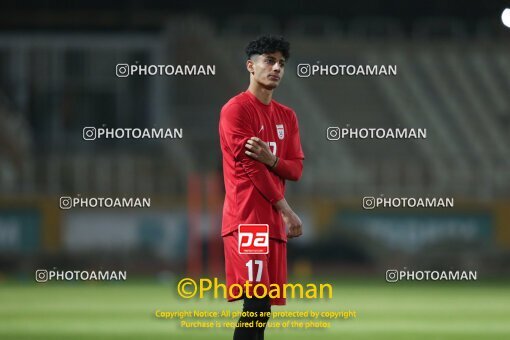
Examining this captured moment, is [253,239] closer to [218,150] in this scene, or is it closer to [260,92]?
[260,92]

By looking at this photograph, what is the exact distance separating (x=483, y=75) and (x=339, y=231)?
4.13m

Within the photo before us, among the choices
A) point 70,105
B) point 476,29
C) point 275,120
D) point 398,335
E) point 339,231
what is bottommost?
point 398,335

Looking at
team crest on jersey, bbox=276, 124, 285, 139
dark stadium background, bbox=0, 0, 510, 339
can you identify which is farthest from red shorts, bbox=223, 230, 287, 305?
dark stadium background, bbox=0, 0, 510, 339

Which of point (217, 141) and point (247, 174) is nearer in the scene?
point (247, 174)

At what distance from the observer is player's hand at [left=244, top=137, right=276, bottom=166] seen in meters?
5.41

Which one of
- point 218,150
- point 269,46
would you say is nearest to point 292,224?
point 269,46

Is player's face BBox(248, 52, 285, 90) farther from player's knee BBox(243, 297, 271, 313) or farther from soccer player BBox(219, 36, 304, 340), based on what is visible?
player's knee BBox(243, 297, 271, 313)

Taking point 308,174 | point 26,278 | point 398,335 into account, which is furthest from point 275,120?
point 308,174

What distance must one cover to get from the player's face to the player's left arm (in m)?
0.23

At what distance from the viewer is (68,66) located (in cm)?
2119

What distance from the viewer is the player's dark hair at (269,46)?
5.52 m

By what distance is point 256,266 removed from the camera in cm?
543

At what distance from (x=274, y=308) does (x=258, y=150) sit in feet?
18.0

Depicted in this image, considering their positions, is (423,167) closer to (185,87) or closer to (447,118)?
(447,118)
